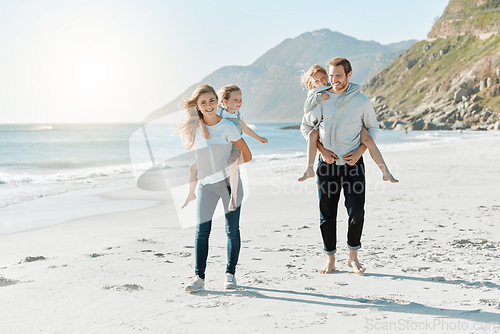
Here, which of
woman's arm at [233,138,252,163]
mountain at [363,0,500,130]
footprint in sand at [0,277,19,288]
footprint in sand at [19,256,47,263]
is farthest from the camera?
mountain at [363,0,500,130]

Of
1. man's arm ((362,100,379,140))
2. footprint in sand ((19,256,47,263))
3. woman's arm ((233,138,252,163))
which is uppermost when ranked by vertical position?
man's arm ((362,100,379,140))

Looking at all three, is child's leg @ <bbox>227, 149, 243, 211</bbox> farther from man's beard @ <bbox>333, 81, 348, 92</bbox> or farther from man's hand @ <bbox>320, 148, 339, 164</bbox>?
man's beard @ <bbox>333, 81, 348, 92</bbox>

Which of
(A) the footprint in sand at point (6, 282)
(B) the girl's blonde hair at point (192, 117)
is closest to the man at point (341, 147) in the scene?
(B) the girl's blonde hair at point (192, 117)

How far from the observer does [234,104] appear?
Result: 411cm

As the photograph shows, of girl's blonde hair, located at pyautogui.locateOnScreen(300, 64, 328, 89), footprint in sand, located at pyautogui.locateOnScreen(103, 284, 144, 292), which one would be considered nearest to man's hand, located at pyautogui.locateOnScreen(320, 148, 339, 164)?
girl's blonde hair, located at pyautogui.locateOnScreen(300, 64, 328, 89)

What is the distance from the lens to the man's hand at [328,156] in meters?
4.24

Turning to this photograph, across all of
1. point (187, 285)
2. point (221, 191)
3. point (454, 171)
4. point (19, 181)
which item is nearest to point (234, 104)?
point (221, 191)

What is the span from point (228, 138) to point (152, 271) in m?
1.56

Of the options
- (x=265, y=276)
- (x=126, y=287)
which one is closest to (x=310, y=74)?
(x=265, y=276)

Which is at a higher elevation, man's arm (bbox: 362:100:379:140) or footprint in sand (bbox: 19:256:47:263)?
man's arm (bbox: 362:100:379:140)

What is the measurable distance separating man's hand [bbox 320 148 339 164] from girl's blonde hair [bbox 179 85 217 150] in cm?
115

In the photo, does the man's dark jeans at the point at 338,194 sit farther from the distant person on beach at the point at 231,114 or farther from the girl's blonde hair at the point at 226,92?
the girl's blonde hair at the point at 226,92

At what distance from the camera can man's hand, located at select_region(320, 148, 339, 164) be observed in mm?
4238

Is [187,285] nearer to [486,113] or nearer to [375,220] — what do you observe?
[375,220]
